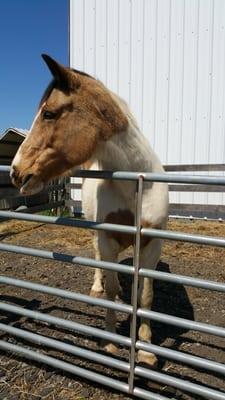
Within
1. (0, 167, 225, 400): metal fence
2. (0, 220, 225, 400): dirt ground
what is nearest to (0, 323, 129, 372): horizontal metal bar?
(0, 167, 225, 400): metal fence

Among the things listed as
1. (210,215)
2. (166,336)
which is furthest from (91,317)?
(210,215)

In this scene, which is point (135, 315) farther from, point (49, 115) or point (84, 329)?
point (49, 115)

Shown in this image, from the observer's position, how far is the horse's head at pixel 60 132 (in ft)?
7.77

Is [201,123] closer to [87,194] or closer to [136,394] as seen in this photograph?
[87,194]

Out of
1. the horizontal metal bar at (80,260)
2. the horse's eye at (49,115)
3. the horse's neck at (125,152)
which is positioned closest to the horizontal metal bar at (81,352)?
the horizontal metal bar at (80,260)

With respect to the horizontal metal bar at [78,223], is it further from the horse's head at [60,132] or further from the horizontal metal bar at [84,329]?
the horizontal metal bar at [84,329]

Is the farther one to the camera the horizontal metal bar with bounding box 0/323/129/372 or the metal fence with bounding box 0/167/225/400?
the horizontal metal bar with bounding box 0/323/129/372

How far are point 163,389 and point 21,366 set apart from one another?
3.42 feet

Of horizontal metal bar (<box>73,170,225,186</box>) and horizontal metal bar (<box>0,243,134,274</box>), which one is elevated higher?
horizontal metal bar (<box>73,170,225,186</box>)

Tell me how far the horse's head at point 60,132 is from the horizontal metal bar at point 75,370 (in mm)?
1189

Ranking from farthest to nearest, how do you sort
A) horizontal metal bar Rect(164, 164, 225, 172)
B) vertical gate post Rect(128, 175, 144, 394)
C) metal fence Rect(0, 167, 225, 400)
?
horizontal metal bar Rect(164, 164, 225, 172) < vertical gate post Rect(128, 175, 144, 394) < metal fence Rect(0, 167, 225, 400)

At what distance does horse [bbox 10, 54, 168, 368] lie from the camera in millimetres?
2388

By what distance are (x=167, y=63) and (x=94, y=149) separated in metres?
6.76

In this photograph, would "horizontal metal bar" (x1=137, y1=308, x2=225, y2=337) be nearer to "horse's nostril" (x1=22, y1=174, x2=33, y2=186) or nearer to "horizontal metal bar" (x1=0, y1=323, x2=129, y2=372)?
"horizontal metal bar" (x1=0, y1=323, x2=129, y2=372)
